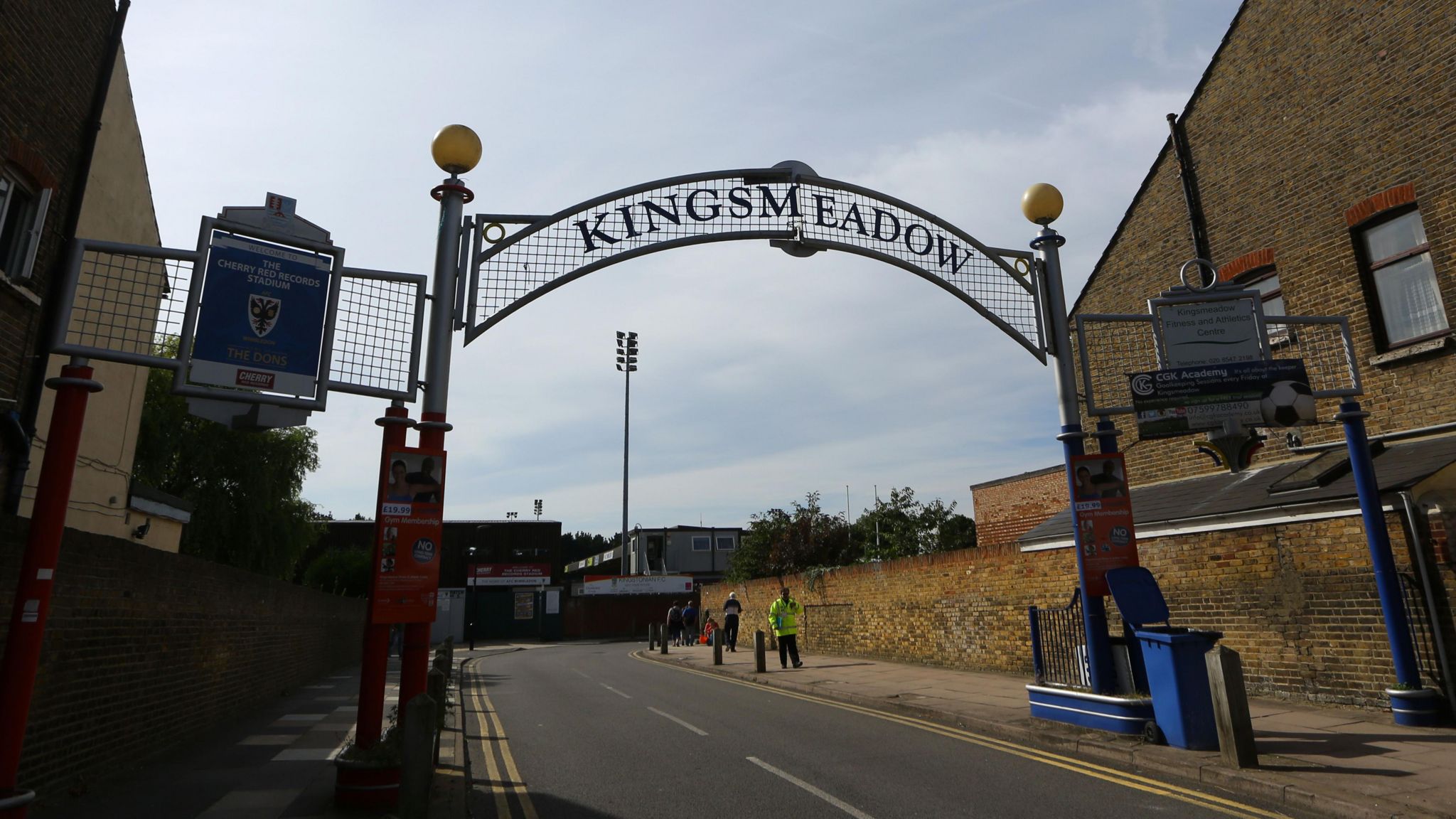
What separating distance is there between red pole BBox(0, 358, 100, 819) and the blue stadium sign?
714mm

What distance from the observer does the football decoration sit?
9461 millimetres

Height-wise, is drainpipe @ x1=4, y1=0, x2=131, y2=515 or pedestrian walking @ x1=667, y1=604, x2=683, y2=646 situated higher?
drainpipe @ x1=4, y1=0, x2=131, y2=515

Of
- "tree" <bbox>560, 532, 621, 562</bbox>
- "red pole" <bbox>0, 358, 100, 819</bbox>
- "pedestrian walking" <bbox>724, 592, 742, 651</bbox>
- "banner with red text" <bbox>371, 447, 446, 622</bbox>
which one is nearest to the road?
"banner with red text" <bbox>371, 447, 446, 622</bbox>

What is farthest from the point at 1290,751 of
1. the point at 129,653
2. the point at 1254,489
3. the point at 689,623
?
the point at 689,623

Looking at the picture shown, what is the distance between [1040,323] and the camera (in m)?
10.4

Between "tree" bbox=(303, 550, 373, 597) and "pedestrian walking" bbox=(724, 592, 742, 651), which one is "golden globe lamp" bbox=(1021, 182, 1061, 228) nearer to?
"pedestrian walking" bbox=(724, 592, 742, 651)

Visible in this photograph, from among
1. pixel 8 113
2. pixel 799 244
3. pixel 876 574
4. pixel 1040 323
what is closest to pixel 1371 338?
pixel 1040 323

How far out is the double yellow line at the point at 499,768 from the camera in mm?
6859

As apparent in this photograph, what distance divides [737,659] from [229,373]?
1947cm

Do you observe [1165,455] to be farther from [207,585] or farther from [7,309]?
[7,309]

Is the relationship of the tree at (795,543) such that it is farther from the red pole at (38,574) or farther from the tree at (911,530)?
the red pole at (38,574)

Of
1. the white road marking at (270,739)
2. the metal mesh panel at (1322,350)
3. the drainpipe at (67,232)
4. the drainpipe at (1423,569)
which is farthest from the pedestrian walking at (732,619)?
the drainpipe at (67,232)

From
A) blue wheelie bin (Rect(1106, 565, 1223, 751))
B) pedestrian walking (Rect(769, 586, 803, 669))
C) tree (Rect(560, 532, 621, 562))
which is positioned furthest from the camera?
tree (Rect(560, 532, 621, 562))

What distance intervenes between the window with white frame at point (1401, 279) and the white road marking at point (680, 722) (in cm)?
1077
